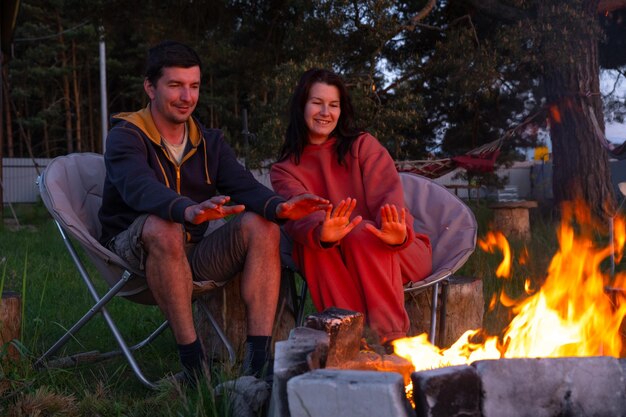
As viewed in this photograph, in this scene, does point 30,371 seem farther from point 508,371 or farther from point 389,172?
point 508,371

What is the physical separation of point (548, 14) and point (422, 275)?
12.0ft

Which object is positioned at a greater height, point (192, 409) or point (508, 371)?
point (508, 371)

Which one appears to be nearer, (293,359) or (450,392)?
(450,392)

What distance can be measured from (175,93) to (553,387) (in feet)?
5.63

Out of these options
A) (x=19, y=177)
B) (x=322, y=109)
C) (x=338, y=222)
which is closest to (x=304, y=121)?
(x=322, y=109)

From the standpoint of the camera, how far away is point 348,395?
1555 millimetres

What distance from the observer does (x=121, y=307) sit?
4293mm

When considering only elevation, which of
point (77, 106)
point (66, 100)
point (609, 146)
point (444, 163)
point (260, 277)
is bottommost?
point (260, 277)

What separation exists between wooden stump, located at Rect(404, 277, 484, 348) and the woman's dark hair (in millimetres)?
694

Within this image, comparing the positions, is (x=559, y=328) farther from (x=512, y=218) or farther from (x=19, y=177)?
(x=19, y=177)

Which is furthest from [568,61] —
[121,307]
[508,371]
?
[508,371]

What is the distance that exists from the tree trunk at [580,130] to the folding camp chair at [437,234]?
3.41m

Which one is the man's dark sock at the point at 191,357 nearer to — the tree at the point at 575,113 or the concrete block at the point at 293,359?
the concrete block at the point at 293,359

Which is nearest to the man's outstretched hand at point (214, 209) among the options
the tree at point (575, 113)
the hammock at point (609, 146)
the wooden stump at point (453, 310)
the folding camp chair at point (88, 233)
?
the folding camp chair at point (88, 233)
